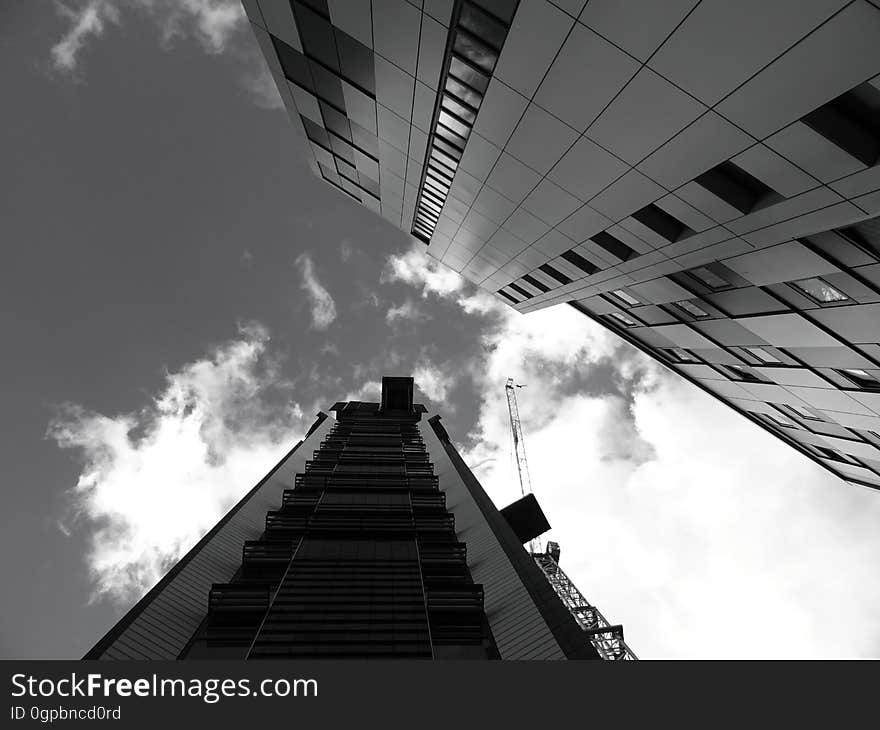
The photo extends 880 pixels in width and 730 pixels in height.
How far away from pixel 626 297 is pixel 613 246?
5.67m

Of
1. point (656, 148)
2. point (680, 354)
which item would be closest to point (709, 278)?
point (656, 148)

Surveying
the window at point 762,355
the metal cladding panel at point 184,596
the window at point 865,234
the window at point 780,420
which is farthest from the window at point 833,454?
the metal cladding panel at point 184,596

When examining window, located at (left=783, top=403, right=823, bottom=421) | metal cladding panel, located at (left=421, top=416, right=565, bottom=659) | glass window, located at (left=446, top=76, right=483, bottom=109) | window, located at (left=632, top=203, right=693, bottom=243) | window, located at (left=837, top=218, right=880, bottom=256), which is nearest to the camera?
window, located at (left=837, top=218, right=880, bottom=256)

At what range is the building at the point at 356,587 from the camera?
12531mm

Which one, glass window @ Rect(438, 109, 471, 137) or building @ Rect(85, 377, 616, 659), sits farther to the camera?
glass window @ Rect(438, 109, 471, 137)

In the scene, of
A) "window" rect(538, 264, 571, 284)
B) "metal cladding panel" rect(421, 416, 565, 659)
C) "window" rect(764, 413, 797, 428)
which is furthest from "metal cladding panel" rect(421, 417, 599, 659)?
"window" rect(764, 413, 797, 428)

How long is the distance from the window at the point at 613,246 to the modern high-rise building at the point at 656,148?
0.07 meters

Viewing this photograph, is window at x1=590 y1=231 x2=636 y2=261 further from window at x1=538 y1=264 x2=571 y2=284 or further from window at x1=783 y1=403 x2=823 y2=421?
window at x1=783 y1=403 x2=823 y2=421

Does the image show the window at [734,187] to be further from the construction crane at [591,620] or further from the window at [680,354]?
the construction crane at [591,620]

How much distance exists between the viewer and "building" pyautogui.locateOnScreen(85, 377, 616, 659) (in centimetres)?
1253

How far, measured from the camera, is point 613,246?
1500cm

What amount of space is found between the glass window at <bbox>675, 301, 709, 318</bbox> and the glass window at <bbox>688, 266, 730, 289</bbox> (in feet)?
5.96

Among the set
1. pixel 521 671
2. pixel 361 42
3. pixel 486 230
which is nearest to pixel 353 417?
pixel 486 230

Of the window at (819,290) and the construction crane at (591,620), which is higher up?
the window at (819,290)
